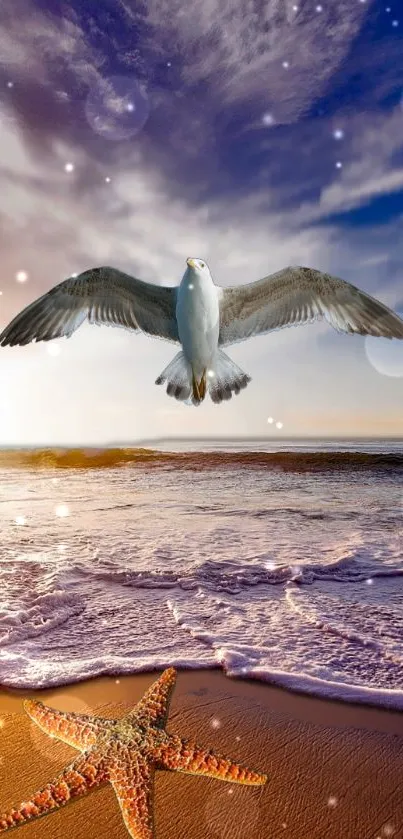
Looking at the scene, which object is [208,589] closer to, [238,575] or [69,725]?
[238,575]

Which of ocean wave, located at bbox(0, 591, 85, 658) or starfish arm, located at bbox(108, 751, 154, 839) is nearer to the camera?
starfish arm, located at bbox(108, 751, 154, 839)

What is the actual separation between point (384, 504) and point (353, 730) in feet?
34.9

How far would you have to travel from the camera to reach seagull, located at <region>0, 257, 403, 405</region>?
7.07m

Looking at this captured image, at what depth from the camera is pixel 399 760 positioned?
2.96 metres

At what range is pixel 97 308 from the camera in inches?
316

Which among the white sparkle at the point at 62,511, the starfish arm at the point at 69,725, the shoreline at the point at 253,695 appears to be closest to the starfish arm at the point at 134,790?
the starfish arm at the point at 69,725

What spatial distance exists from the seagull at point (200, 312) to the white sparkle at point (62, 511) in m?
4.24

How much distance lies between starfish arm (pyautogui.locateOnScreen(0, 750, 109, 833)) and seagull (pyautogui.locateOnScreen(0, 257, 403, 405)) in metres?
4.74

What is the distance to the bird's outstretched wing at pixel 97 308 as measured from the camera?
751 centimetres

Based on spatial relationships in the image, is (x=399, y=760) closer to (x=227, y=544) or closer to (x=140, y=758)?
(x=140, y=758)

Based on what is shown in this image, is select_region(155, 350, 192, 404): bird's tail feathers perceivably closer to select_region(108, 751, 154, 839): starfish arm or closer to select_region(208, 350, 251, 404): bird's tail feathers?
select_region(208, 350, 251, 404): bird's tail feathers

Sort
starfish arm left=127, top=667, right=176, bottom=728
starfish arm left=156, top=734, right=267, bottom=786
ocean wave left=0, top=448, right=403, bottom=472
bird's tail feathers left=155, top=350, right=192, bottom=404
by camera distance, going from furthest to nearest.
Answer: ocean wave left=0, top=448, right=403, bottom=472, bird's tail feathers left=155, top=350, right=192, bottom=404, starfish arm left=127, top=667, right=176, bottom=728, starfish arm left=156, top=734, right=267, bottom=786

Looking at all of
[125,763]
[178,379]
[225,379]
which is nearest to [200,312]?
[178,379]

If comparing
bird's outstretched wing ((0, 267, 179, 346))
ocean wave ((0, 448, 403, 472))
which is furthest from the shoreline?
ocean wave ((0, 448, 403, 472))
